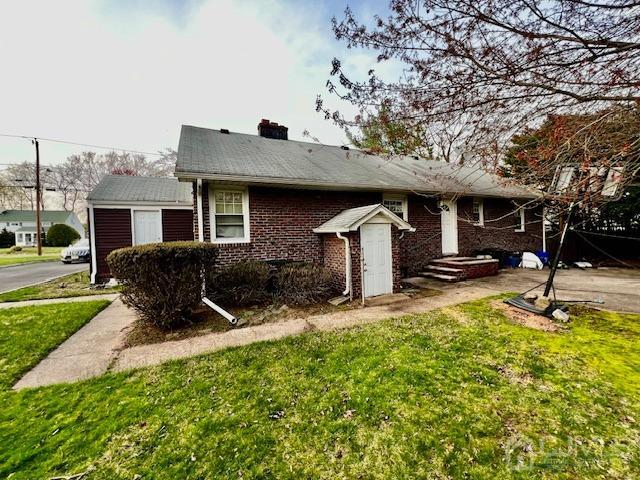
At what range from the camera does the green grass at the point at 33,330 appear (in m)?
3.87

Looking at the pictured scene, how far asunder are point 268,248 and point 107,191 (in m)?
7.86

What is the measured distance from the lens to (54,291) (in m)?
8.62

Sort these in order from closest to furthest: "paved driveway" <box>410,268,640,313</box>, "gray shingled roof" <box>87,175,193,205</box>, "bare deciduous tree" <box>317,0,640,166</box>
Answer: "bare deciduous tree" <box>317,0,640,166</box>
"paved driveway" <box>410,268,640,313</box>
"gray shingled roof" <box>87,175,193,205</box>

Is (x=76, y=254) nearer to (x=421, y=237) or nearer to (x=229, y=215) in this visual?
(x=229, y=215)

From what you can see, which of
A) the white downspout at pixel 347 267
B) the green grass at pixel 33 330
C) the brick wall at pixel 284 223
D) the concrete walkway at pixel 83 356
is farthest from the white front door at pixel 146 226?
the white downspout at pixel 347 267

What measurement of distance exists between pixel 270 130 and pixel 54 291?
973 centimetres

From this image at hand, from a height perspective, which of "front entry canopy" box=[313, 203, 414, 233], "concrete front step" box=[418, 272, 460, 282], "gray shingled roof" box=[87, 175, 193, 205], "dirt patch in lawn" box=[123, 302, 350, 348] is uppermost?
"gray shingled roof" box=[87, 175, 193, 205]

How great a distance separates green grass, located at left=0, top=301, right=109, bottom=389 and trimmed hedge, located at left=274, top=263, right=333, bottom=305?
4.23 m

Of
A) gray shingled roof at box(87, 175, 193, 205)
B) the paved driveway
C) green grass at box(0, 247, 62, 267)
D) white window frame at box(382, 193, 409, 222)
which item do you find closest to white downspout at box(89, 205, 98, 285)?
gray shingled roof at box(87, 175, 193, 205)

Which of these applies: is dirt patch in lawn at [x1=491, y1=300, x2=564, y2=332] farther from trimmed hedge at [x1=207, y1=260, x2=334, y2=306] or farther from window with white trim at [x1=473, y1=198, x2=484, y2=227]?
window with white trim at [x1=473, y1=198, x2=484, y2=227]

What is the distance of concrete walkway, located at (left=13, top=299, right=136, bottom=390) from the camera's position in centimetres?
353

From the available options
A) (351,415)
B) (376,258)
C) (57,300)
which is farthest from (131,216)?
(351,415)

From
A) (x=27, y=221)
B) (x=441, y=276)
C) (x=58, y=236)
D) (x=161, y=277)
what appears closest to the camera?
(x=161, y=277)

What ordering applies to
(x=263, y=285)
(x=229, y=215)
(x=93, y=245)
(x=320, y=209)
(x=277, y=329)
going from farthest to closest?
(x=93, y=245) < (x=320, y=209) < (x=229, y=215) < (x=263, y=285) < (x=277, y=329)
